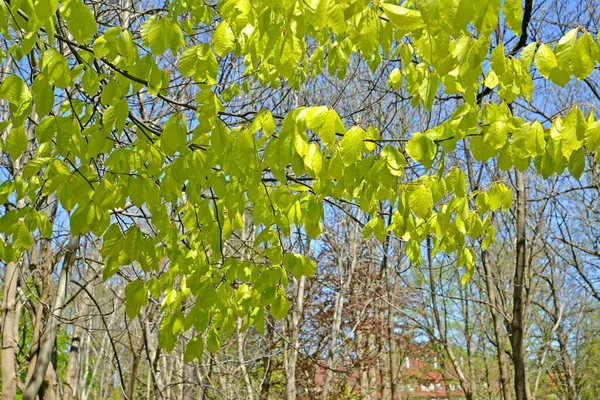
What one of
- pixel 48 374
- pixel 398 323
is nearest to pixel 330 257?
pixel 398 323

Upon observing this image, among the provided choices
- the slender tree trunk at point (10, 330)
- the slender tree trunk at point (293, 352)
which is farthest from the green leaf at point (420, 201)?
the slender tree trunk at point (293, 352)

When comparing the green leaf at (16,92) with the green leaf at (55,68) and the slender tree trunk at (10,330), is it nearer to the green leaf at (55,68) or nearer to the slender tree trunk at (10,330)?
the green leaf at (55,68)

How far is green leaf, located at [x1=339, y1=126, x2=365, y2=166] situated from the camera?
164 cm

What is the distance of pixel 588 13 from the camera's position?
5.56 metres

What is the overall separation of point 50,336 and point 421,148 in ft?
9.03

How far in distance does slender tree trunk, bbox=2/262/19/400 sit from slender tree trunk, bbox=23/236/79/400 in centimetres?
19

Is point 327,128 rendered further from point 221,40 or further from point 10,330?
point 10,330

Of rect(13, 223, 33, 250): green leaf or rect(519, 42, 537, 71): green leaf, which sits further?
rect(13, 223, 33, 250): green leaf

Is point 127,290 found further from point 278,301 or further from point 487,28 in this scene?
point 487,28

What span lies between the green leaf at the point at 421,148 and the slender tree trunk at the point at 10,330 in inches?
117

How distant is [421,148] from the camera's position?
1820mm

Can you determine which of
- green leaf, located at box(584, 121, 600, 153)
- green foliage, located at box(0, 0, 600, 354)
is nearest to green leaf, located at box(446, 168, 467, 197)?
green foliage, located at box(0, 0, 600, 354)

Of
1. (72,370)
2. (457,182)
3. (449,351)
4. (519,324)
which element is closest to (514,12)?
(457,182)

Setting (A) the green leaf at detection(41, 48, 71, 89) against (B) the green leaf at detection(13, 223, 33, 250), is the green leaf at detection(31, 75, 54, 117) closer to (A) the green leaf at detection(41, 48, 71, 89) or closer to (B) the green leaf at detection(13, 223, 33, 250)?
(A) the green leaf at detection(41, 48, 71, 89)
